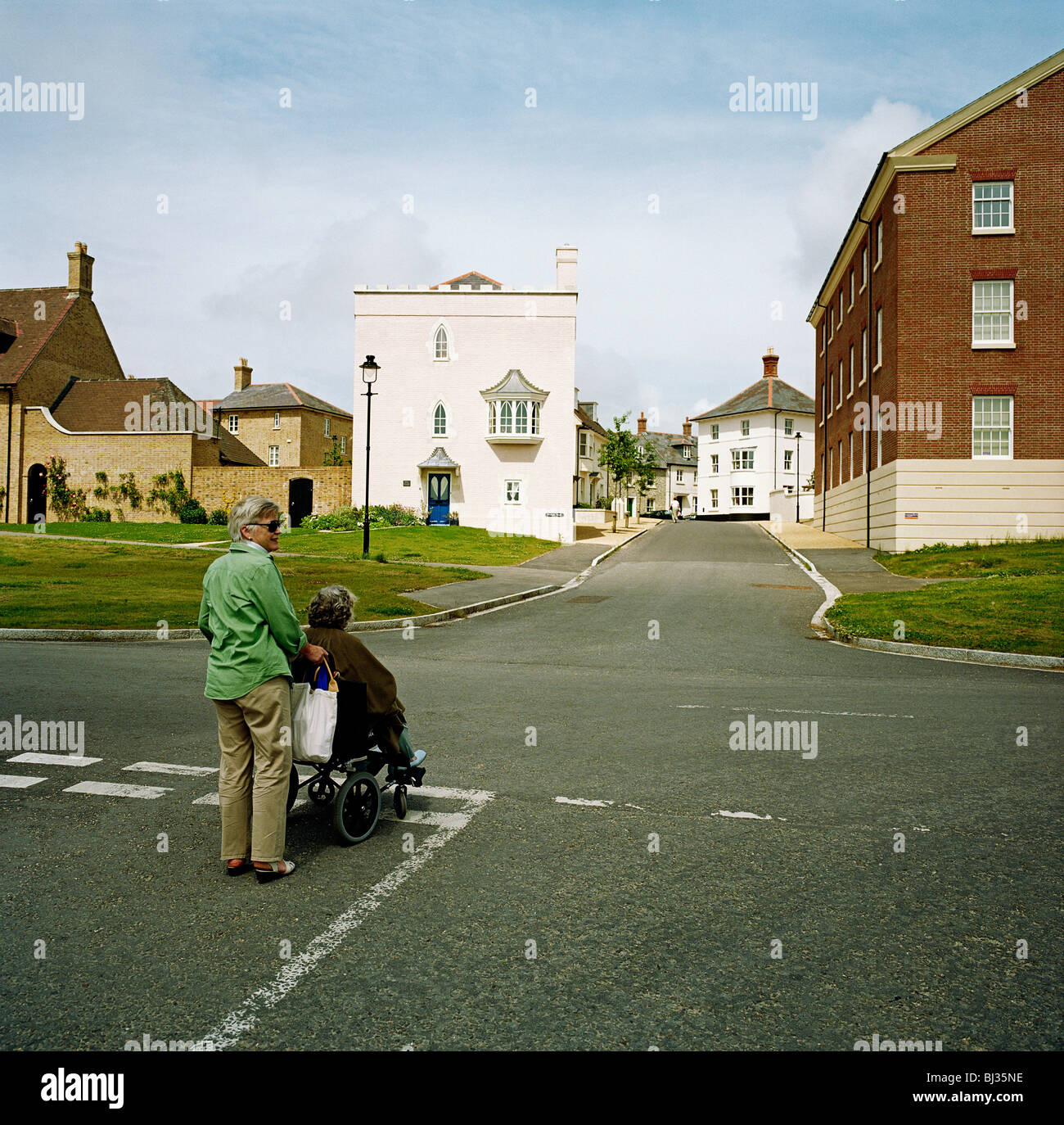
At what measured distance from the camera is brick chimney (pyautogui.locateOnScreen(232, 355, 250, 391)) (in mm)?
66750

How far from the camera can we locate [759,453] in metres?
81.9

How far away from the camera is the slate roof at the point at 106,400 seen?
48750mm

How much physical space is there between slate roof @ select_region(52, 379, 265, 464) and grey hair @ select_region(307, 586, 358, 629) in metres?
47.0

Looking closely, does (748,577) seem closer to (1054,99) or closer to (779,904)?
(1054,99)

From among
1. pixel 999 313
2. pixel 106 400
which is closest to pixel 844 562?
pixel 999 313

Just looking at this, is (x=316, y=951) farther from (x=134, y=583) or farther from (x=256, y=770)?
(x=134, y=583)

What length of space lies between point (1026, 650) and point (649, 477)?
4949 centimetres

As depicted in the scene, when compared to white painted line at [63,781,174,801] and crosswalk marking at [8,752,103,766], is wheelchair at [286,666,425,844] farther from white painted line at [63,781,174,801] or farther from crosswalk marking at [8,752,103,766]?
crosswalk marking at [8,752,103,766]

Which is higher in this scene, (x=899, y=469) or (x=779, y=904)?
(x=899, y=469)

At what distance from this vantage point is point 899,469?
99.1ft

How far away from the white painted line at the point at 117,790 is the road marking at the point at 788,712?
Answer: 17.0 feet

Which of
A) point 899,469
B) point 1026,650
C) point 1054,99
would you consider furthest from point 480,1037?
point 1054,99

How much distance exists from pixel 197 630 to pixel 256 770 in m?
12.3
